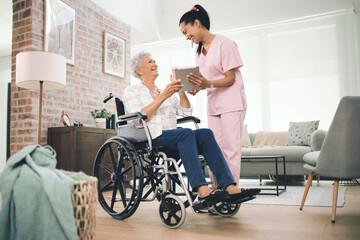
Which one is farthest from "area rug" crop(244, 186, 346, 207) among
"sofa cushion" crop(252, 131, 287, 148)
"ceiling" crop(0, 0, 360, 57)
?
"ceiling" crop(0, 0, 360, 57)

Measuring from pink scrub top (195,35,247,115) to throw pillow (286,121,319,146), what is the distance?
2.72 m

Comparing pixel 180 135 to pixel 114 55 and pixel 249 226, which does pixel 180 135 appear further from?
pixel 114 55

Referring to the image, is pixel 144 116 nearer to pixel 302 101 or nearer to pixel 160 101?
pixel 160 101

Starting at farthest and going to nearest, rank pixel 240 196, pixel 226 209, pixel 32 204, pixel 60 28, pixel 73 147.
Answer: pixel 60 28 < pixel 73 147 < pixel 226 209 < pixel 240 196 < pixel 32 204

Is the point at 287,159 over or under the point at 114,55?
under

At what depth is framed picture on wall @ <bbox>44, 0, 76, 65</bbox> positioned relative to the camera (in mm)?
3660

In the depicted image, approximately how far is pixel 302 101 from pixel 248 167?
69.4 inches

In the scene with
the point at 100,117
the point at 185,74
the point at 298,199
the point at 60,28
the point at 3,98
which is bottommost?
the point at 298,199

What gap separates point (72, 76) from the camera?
156 inches

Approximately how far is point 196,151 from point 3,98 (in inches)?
278

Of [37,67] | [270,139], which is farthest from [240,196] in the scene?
[270,139]

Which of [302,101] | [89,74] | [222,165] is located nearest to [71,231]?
[222,165]

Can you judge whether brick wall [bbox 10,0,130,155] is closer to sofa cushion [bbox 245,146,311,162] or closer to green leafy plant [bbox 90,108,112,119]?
green leafy plant [bbox 90,108,112,119]

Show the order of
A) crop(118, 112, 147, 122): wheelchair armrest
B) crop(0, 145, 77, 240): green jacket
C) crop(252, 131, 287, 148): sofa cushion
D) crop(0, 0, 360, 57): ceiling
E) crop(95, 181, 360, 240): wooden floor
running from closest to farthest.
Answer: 1. crop(0, 145, 77, 240): green jacket
2. crop(95, 181, 360, 240): wooden floor
3. crop(118, 112, 147, 122): wheelchair armrest
4. crop(252, 131, 287, 148): sofa cushion
5. crop(0, 0, 360, 57): ceiling
